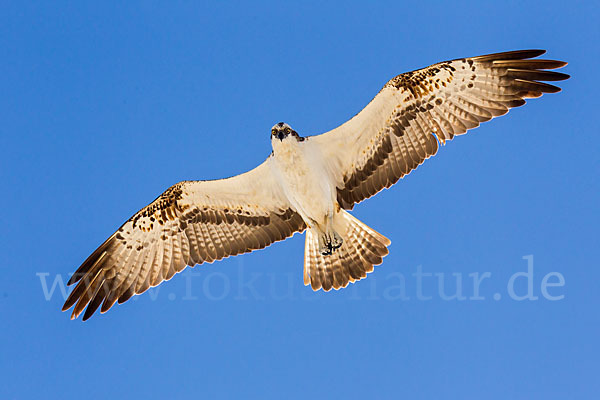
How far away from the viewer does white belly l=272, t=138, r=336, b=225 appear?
9516 millimetres

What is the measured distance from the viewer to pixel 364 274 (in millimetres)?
10250

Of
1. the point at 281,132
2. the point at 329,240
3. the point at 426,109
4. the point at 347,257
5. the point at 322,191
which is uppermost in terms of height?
the point at 426,109

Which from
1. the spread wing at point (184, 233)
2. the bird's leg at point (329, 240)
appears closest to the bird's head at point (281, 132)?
the spread wing at point (184, 233)

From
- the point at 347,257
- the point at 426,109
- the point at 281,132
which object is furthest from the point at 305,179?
the point at 426,109

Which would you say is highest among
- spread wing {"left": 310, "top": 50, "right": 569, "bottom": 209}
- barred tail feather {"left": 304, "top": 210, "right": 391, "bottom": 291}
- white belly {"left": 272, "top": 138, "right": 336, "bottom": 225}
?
spread wing {"left": 310, "top": 50, "right": 569, "bottom": 209}

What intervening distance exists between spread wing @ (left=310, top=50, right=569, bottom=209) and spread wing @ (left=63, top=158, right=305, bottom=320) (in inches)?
48.1

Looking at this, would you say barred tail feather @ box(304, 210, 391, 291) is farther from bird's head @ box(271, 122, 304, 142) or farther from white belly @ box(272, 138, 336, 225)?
bird's head @ box(271, 122, 304, 142)

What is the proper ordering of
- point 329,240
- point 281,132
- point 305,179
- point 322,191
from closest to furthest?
point 281,132 → point 305,179 → point 322,191 → point 329,240

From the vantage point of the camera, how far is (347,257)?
10320 millimetres

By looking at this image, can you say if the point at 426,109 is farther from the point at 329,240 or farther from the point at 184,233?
the point at 184,233

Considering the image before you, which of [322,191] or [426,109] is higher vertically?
[426,109]

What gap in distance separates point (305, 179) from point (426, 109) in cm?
188

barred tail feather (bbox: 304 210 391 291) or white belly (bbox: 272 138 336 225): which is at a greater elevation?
white belly (bbox: 272 138 336 225)

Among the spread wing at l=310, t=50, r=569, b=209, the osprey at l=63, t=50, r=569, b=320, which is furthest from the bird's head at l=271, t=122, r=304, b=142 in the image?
the spread wing at l=310, t=50, r=569, b=209
